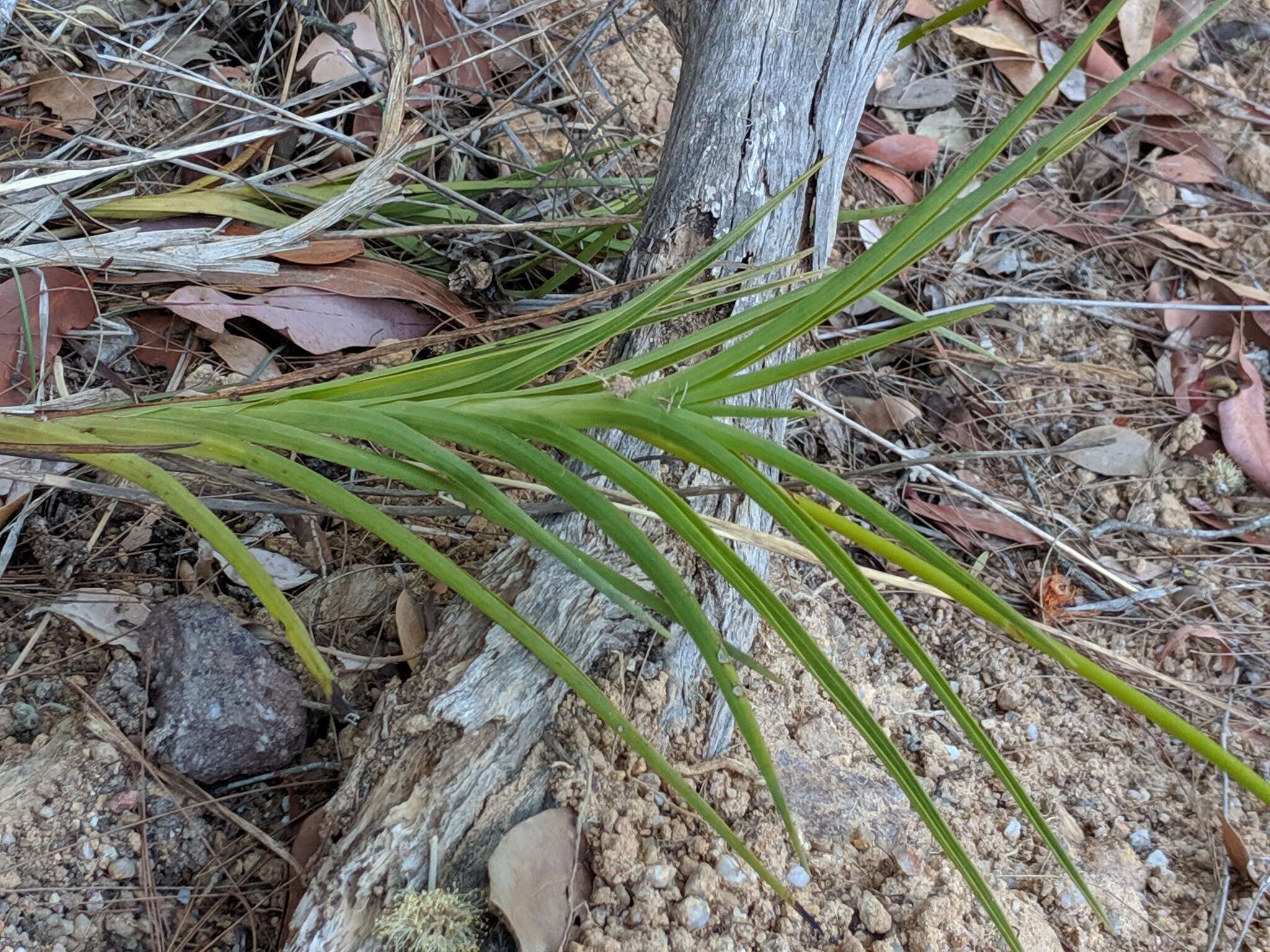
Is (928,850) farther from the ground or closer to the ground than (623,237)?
closer to the ground

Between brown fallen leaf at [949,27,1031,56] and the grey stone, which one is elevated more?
brown fallen leaf at [949,27,1031,56]

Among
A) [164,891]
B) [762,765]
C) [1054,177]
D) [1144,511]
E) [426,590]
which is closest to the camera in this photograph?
[762,765]

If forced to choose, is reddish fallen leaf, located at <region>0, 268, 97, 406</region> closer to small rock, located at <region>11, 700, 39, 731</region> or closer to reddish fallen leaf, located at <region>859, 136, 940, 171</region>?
small rock, located at <region>11, 700, 39, 731</region>

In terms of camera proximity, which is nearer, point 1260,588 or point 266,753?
point 266,753

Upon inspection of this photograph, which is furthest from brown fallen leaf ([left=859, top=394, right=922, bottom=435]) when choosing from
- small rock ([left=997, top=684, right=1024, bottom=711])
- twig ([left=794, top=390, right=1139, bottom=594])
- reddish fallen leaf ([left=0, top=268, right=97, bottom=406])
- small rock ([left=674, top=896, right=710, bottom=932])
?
reddish fallen leaf ([left=0, top=268, right=97, bottom=406])

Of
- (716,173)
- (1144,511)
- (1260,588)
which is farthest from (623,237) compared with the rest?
(1260,588)

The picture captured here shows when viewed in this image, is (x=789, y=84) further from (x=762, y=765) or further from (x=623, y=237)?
(x=762, y=765)
